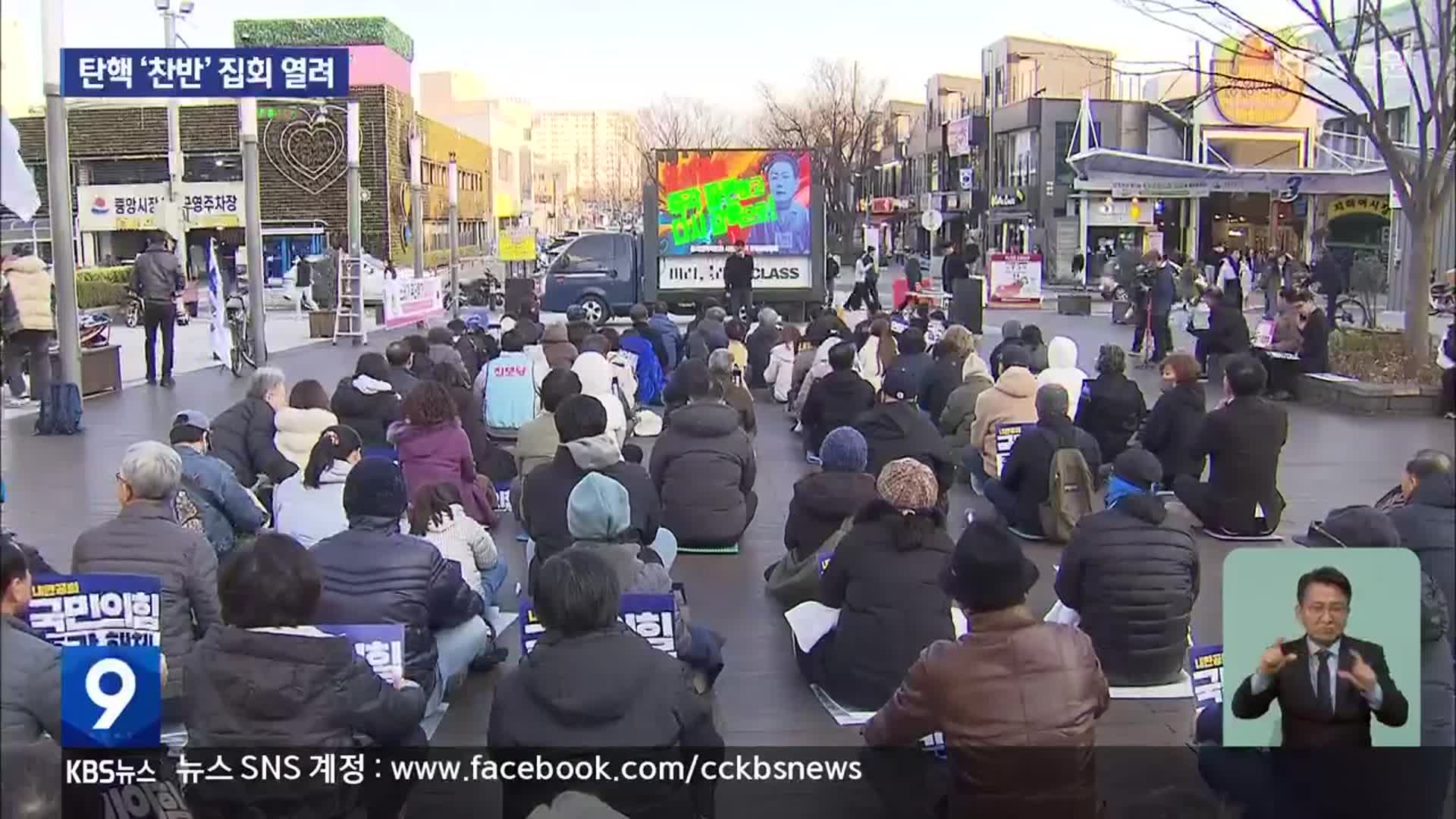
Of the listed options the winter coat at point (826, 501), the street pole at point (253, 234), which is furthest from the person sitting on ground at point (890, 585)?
A: the street pole at point (253, 234)

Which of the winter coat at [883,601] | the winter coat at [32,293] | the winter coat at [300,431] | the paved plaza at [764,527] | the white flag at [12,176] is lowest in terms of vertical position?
the paved plaza at [764,527]

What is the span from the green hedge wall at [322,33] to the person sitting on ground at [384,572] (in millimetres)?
9846

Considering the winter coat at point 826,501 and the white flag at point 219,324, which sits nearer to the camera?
the winter coat at point 826,501

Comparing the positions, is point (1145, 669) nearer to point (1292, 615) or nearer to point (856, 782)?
point (856, 782)

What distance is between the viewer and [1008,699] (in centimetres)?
383

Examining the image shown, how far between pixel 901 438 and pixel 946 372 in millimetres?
3218

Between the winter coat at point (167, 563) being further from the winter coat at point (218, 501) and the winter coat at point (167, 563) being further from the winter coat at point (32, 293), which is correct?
the winter coat at point (32, 293)

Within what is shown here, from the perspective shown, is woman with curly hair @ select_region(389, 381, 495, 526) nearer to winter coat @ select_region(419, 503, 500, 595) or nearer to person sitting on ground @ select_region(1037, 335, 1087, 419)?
winter coat @ select_region(419, 503, 500, 595)

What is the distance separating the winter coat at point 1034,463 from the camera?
880 centimetres

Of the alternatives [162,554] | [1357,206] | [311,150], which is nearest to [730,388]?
[162,554]

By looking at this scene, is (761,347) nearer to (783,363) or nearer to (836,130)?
(783,363)

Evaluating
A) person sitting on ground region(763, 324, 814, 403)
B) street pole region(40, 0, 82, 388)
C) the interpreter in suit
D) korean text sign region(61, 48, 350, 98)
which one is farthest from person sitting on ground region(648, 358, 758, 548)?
street pole region(40, 0, 82, 388)

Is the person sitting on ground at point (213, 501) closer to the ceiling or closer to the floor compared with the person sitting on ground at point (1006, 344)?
closer to the floor

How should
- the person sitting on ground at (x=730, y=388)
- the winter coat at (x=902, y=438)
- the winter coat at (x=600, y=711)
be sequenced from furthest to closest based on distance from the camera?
the person sitting on ground at (x=730, y=388) < the winter coat at (x=902, y=438) < the winter coat at (x=600, y=711)
